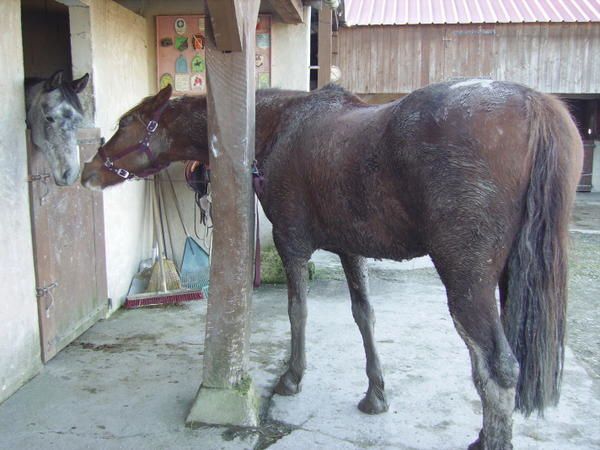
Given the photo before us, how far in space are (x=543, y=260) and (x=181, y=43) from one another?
15.3 ft

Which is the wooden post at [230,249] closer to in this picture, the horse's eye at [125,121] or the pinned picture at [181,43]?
the horse's eye at [125,121]

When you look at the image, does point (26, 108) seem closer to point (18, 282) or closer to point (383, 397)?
point (18, 282)

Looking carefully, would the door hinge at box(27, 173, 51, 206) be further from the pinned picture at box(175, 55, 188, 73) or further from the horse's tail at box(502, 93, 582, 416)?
the horse's tail at box(502, 93, 582, 416)

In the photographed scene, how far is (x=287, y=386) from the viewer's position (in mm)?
3537

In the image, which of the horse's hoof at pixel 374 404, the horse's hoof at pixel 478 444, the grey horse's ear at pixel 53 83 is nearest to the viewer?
the horse's hoof at pixel 478 444

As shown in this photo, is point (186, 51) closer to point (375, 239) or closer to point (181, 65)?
point (181, 65)

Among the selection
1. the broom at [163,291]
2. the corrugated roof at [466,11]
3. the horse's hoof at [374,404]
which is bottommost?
the horse's hoof at [374,404]

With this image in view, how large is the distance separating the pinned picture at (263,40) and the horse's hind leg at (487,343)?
4.17 metres

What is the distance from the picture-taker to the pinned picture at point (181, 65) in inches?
233

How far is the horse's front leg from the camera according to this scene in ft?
11.0

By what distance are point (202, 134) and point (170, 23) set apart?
3.02m

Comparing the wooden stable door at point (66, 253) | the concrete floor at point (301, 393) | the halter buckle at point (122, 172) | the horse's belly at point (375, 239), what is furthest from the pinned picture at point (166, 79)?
the horse's belly at point (375, 239)

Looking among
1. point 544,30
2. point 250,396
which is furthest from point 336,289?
point 544,30

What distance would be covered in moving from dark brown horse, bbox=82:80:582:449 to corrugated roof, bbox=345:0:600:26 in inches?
369
